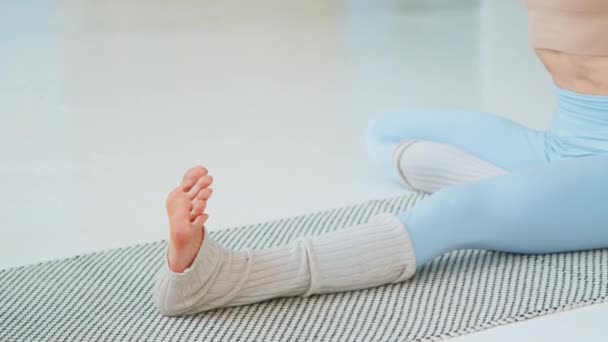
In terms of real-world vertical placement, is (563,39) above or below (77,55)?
above

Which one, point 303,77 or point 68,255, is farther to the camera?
point 303,77

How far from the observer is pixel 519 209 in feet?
4.90

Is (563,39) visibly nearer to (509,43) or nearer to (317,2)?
(509,43)

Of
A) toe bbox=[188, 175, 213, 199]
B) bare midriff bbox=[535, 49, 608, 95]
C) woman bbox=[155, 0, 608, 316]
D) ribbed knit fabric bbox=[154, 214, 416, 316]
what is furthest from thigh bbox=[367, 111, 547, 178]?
toe bbox=[188, 175, 213, 199]

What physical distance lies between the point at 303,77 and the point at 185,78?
0.92 feet

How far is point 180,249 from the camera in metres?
1.36

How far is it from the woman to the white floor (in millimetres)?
147

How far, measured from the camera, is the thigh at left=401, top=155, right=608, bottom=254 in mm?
1489

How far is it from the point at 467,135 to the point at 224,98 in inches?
35.1

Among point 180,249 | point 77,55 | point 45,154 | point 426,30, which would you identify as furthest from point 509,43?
point 180,249

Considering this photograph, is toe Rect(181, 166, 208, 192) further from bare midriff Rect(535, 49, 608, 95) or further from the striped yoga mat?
bare midriff Rect(535, 49, 608, 95)

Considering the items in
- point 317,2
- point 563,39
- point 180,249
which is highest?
point 563,39

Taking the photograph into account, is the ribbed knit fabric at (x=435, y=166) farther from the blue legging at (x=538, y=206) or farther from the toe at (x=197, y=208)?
the toe at (x=197, y=208)

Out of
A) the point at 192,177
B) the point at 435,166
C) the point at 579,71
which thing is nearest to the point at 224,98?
the point at 435,166
